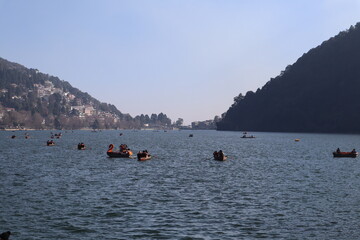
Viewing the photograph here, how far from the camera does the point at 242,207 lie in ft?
124

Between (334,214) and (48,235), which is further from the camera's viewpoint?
(334,214)

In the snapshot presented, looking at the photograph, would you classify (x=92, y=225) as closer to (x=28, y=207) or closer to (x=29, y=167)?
(x=28, y=207)

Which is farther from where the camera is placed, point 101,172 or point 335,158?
point 335,158

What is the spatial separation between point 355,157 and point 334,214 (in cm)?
6855

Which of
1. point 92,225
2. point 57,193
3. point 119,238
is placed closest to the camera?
point 119,238

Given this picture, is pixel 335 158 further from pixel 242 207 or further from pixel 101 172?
pixel 242 207

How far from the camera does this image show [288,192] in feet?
152

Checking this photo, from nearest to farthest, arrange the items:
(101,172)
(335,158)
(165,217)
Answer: (165,217)
(101,172)
(335,158)

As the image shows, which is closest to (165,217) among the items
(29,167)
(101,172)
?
(101,172)

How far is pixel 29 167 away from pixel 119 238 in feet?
159

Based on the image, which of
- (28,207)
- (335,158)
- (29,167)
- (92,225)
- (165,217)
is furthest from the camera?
(335,158)

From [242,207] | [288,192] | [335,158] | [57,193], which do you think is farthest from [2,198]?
[335,158]

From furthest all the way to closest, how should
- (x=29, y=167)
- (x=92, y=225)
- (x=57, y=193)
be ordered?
(x=29, y=167) → (x=57, y=193) → (x=92, y=225)

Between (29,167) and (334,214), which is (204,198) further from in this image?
(29,167)
